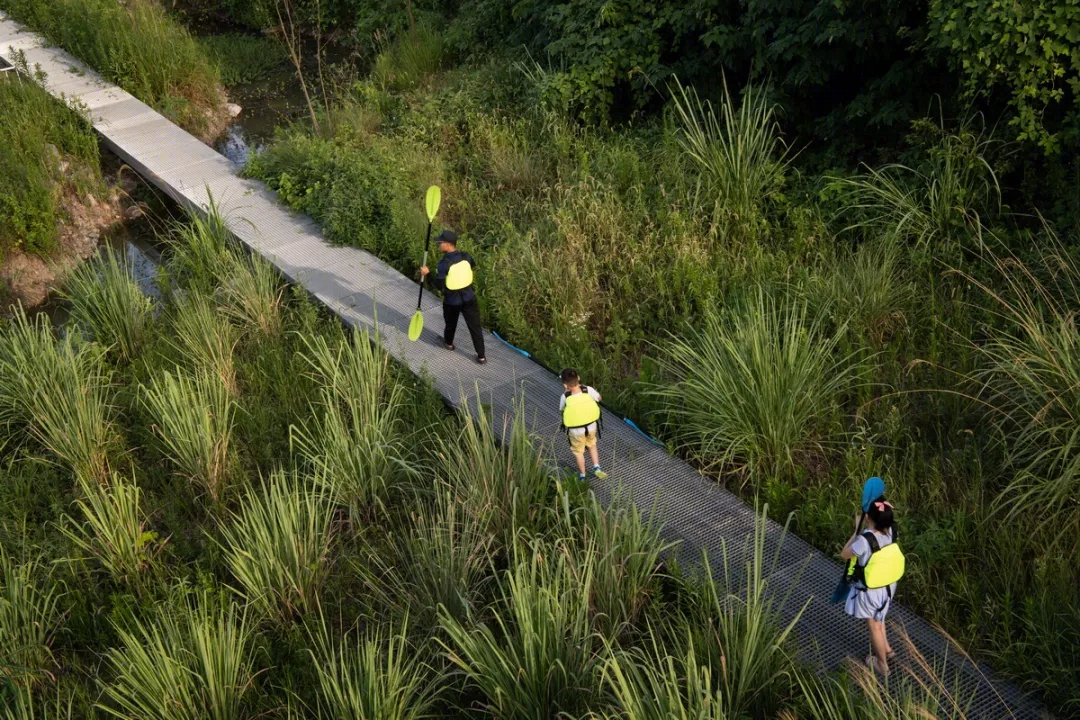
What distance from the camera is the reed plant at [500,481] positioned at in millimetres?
6297

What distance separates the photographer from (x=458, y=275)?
8141mm

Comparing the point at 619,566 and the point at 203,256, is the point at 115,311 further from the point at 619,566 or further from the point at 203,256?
the point at 619,566

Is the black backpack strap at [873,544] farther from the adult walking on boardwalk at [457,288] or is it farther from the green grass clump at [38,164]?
the green grass clump at [38,164]

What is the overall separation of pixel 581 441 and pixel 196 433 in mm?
2600

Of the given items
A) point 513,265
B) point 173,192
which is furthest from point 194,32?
point 513,265

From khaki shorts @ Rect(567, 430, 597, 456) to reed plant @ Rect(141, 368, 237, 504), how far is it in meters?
2.34

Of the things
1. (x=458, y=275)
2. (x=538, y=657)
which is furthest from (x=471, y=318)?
(x=538, y=657)

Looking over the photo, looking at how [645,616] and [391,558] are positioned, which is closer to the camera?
[645,616]

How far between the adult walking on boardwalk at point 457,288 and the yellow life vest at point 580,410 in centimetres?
181

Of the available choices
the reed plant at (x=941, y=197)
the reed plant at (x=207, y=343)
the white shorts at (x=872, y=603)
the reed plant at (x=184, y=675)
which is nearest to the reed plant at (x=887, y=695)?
the white shorts at (x=872, y=603)

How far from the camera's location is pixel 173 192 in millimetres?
12125

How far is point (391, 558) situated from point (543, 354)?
102 inches

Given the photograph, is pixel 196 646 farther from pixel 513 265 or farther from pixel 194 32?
pixel 194 32

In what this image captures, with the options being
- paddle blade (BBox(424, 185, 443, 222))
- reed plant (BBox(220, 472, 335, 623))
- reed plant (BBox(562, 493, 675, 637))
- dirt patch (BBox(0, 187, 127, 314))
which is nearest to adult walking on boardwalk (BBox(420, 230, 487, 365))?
paddle blade (BBox(424, 185, 443, 222))
